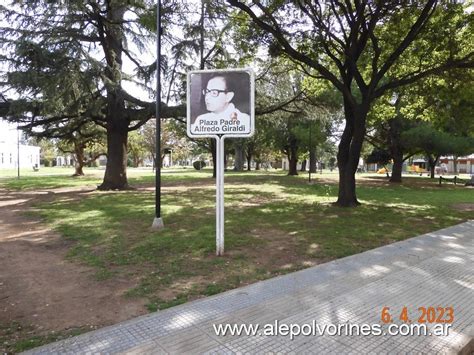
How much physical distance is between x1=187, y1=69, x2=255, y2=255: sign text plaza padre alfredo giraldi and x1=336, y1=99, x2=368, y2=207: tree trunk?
7603 mm

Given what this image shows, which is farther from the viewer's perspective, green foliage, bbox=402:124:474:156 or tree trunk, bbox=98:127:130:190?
green foliage, bbox=402:124:474:156

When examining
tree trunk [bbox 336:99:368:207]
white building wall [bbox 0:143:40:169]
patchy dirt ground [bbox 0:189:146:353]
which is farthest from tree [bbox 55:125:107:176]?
white building wall [bbox 0:143:40:169]

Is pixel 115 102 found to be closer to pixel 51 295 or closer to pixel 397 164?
pixel 51 295

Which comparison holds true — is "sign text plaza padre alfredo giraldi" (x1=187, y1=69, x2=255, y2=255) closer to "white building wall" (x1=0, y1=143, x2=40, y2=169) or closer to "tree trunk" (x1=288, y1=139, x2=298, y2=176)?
"tree trunk" (x1=288, y1=139, x2=298, y2=176)

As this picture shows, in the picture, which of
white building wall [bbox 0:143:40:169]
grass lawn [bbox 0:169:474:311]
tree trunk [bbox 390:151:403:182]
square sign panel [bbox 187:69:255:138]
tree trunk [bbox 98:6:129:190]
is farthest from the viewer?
white building wall [bbox 0:143:40:169]

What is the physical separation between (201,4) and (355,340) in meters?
13.6

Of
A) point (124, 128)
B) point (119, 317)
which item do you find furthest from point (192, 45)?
point (119, 317)

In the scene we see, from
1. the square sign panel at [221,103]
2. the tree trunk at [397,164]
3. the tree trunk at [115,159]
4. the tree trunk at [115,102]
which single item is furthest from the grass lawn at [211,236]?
the tree trunk at [397,164]

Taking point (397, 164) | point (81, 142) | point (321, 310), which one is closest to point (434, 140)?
point (397, 164)

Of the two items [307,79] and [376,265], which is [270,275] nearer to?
[376,265]

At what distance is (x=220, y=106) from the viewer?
6137mm

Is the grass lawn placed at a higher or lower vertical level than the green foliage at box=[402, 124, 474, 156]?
lower

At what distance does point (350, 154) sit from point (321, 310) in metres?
9.86

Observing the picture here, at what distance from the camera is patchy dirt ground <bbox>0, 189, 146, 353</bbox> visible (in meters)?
3.63
